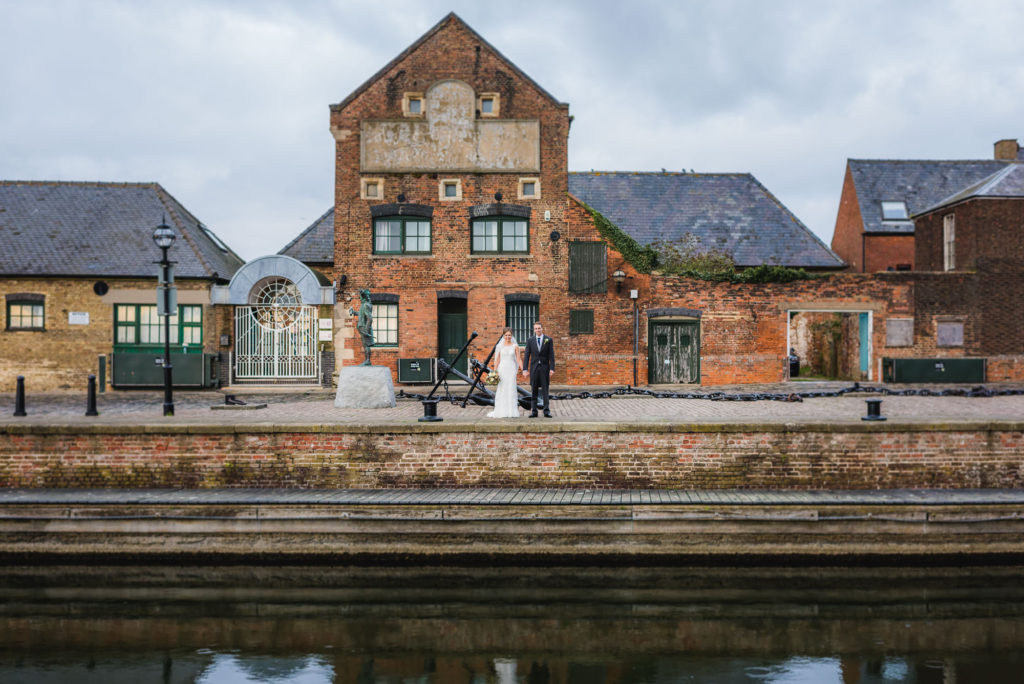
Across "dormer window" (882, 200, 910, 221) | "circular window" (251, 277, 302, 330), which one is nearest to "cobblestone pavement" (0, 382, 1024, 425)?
"circular window" (251, 277, 302, 330)

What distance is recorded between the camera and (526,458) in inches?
402

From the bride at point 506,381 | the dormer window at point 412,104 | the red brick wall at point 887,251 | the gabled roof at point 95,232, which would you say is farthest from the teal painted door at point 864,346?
Result: the gabled roof at point 95,232

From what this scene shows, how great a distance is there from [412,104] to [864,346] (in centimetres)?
1434

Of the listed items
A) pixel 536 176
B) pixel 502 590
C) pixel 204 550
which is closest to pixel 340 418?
pixel 204 550

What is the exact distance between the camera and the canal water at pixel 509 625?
23.9 feet

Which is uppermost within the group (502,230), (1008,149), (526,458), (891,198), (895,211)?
(1008,149)

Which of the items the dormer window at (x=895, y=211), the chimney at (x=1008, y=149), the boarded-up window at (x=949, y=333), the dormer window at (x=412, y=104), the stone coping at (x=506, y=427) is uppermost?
the chimney at (x=1008, y=149)

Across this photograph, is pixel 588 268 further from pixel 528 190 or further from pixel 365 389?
pixel 365 389

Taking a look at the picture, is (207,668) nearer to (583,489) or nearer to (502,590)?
(502,590)

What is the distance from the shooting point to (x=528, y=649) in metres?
7.76

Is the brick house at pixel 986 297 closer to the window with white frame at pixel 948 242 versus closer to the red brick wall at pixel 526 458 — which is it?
the window with white frame at pixel 948 242

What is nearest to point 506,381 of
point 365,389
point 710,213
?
point 365,389

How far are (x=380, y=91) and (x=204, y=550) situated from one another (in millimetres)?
13673

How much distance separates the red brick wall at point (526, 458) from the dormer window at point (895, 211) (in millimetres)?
21111
